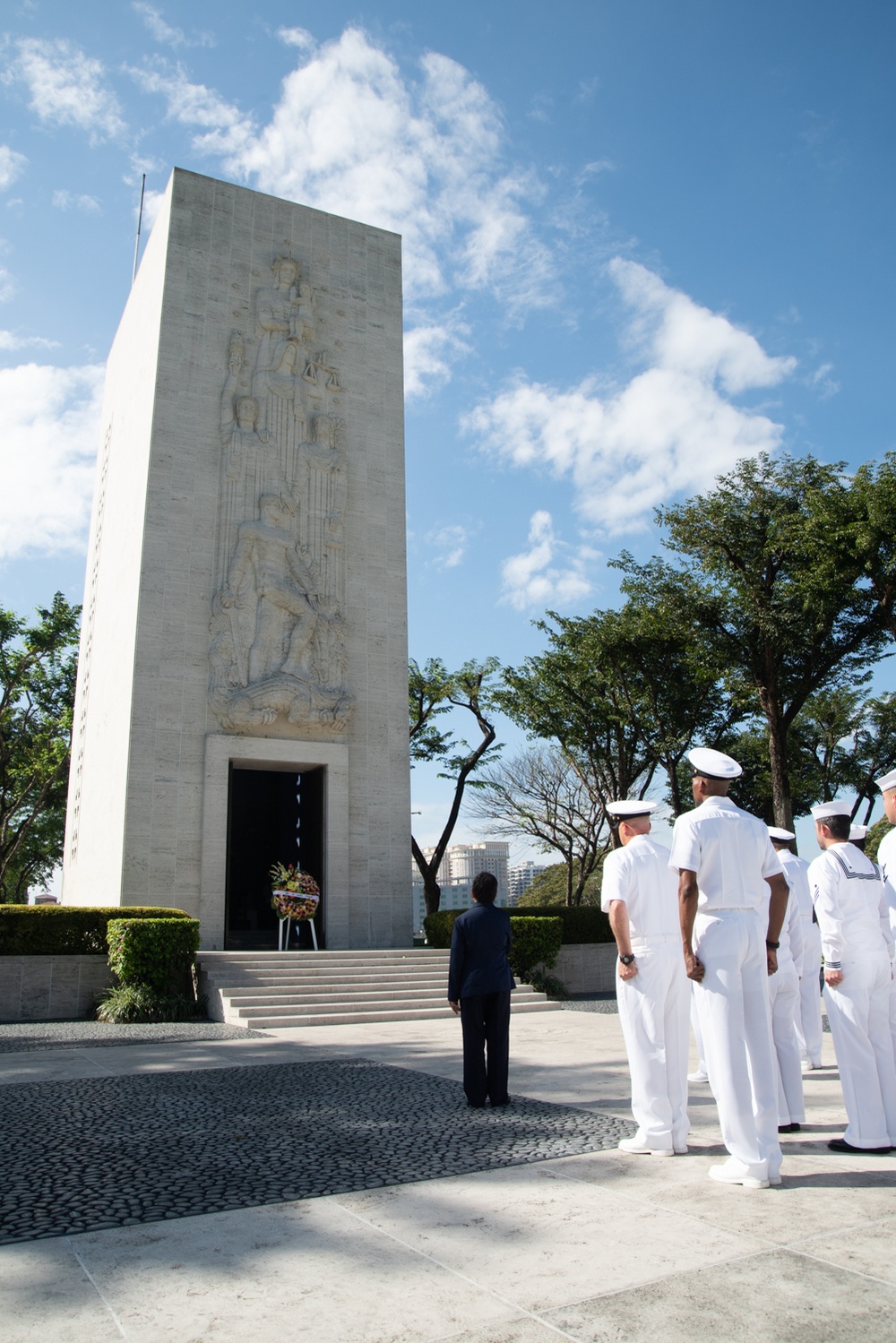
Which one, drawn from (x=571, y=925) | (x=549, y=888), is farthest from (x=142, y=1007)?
(x=549, y=888)

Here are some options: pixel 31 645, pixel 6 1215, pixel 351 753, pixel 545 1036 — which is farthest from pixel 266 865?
pixel 6 1215

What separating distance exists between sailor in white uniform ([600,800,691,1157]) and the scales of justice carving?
1292 cm

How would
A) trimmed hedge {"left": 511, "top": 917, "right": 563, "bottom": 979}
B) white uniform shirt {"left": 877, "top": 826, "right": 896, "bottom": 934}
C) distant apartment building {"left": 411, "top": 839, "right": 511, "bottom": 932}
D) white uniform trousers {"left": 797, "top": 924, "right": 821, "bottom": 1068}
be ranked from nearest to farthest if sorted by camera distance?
1. white uniform shirt {"left": 877, "top": 826, "right": 896, "bottom": 934}
2. white uniform trousers {"left": 797, "top": 924, "right": 821, "bottom": 1068}
3. trimmed hedge {"left": 511, "top": 917, "right": 563, "bottom": 979}
4. distant apartment building {"left": 411, "top": 839, "right": 511, "bottom": 932}

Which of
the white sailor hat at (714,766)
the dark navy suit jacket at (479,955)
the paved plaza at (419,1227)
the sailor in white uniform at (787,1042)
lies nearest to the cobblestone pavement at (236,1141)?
the paved plaza at (419,1227)

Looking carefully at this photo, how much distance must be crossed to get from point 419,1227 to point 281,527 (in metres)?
16.0

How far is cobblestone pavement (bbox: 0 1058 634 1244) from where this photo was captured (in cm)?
430

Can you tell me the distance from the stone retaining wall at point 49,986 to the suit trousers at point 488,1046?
8.82 m

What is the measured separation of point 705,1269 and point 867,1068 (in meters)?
2.17

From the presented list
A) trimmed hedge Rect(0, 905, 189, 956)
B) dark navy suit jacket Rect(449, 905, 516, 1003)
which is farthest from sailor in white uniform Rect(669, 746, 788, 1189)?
trimmed hedge Rect(0, 905, 189, 956)

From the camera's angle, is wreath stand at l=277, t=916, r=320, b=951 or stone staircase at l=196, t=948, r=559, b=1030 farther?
wreath stand at l=277, t=916, r=320, b=951

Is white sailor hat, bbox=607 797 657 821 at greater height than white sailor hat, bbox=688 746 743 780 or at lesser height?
lesser

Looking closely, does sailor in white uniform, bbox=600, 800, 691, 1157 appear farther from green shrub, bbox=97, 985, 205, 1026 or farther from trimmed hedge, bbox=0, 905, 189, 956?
trimmed hedge, bbox=0, 905, 189, 956

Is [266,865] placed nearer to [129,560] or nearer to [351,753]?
[351,753]

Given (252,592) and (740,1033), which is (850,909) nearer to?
(740,1033)
